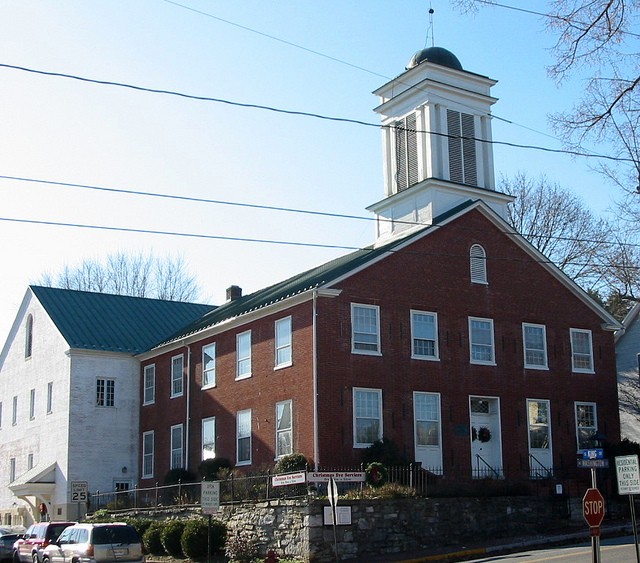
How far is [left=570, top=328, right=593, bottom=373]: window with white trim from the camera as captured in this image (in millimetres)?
38906

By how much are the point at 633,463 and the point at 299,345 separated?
50.7ft

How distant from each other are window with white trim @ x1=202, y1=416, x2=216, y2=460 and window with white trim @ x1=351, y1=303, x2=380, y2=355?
8541 mm

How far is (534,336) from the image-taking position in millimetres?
38094

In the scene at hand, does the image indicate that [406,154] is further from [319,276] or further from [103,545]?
[103,545]

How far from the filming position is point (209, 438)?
39.6 meters

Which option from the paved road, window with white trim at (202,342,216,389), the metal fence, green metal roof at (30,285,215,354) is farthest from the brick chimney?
the paved road

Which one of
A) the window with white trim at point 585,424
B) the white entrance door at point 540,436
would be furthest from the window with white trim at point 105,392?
the window with white trim at point 585,424

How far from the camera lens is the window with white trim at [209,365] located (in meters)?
40.1

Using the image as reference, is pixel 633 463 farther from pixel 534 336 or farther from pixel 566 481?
pixel 534 336

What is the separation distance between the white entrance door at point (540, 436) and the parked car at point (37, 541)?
1701 cm

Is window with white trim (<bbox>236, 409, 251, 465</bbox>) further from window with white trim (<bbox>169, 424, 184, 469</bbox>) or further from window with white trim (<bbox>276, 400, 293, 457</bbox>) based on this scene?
window with white trim (<bbox>169, 424, 184, 469</bbox>)

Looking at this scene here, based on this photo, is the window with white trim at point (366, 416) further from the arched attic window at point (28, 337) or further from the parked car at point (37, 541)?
the arched attic window at point (28, 337)

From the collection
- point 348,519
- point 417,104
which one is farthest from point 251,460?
point 417,104

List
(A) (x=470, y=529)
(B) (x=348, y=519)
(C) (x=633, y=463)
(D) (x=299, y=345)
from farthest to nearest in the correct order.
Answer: (D) (x=299, y=345)
(A) (x=470, y=529)
(B) (x=348, y=519)
(C) (x=633, y=463)
